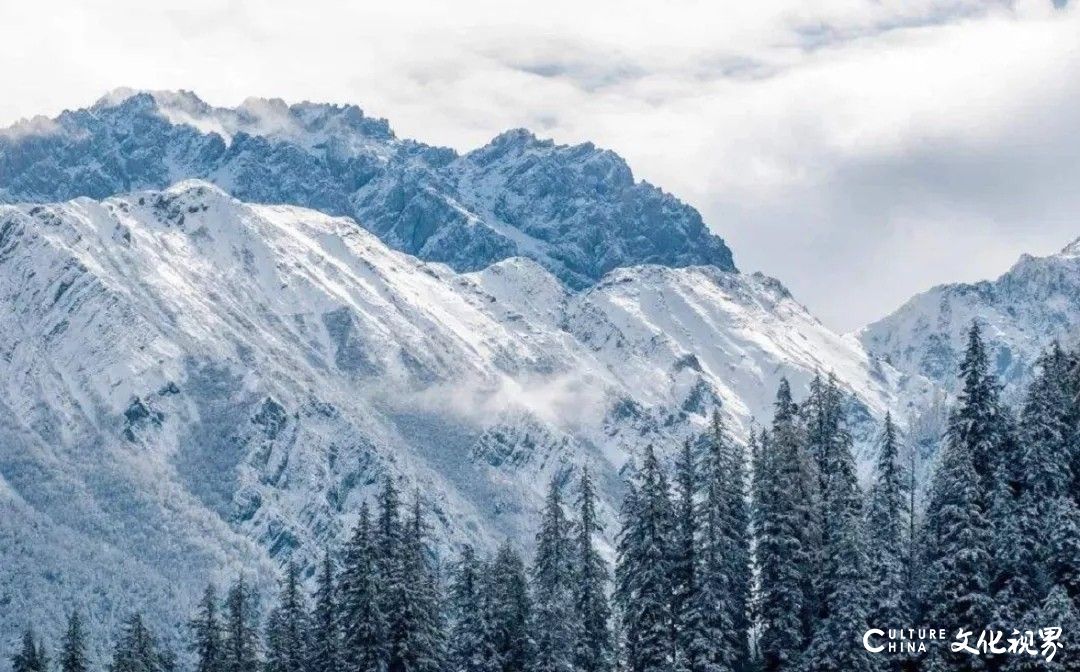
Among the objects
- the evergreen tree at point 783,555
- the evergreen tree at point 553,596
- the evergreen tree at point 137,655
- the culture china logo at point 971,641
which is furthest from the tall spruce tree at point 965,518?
the evergreen tree at point 137,655

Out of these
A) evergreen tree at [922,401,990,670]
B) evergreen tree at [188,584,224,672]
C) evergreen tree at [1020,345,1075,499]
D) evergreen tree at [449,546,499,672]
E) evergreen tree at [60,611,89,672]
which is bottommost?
evergreen tree at [60,611,89,672]

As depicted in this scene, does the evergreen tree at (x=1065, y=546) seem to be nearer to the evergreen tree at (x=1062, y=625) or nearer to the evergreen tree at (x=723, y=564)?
the evergreen tree at (x=1062, y=625)

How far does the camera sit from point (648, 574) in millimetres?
111938

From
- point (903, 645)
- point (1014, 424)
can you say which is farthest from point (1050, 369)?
point (903, 645)

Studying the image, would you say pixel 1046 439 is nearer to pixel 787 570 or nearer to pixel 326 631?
pixel 787 570

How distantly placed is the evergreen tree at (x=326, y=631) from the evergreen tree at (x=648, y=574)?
19.6m

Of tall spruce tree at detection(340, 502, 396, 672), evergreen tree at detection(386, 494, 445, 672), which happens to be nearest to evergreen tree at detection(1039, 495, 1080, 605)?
evergreen tree at detection(386, 494, 445, 672)

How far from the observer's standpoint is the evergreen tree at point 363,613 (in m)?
112

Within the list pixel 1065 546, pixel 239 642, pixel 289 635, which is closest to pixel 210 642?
pixel 239 642

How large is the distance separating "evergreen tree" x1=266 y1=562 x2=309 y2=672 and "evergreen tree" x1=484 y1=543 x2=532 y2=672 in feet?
50.9

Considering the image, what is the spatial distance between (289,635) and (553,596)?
2224 cm

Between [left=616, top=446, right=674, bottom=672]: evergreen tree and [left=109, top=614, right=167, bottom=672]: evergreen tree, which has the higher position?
[left=616, top=446, right=674, bottom=672]: evergreen tree

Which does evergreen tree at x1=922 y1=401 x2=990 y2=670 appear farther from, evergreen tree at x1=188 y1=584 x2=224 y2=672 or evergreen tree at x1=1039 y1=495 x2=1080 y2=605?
evergreen tree at x1=188 y1=584 x2=224 y2=672

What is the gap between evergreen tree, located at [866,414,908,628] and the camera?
10706 centimetres
